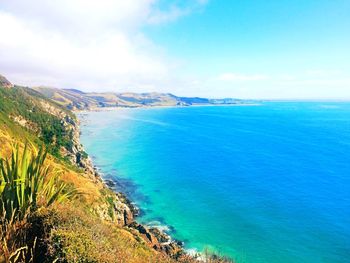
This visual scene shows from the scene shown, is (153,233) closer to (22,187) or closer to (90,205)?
(90,205)

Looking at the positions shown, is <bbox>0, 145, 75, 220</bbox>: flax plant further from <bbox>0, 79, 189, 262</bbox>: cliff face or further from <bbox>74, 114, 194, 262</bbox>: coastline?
<bbox>74, 114, 194, 262</bbox>: coastline

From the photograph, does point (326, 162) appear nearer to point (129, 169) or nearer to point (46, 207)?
point (129, 169)

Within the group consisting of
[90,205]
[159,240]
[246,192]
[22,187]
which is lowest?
[246,192]

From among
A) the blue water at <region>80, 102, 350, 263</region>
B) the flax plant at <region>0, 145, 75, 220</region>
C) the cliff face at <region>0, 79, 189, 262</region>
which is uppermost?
the flax plant at <region>0, 145, 75, 220</region>

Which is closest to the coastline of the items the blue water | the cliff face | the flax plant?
the cliff face

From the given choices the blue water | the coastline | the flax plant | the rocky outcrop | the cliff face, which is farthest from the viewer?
the blue water

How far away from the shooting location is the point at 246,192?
187ft

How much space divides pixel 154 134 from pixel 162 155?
47860 millimetres

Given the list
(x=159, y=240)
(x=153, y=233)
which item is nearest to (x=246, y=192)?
(x=153, y=233)

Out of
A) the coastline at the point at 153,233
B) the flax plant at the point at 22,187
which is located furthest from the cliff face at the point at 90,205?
the flax plant at the point at 22,187

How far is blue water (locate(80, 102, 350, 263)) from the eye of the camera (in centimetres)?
3950

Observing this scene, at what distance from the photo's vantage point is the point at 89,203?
35094mm

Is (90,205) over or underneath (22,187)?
underneath

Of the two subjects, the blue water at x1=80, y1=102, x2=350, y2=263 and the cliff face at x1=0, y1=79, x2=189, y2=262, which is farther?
the blue water at x1=80, y1=102, x2=350, y2=263
